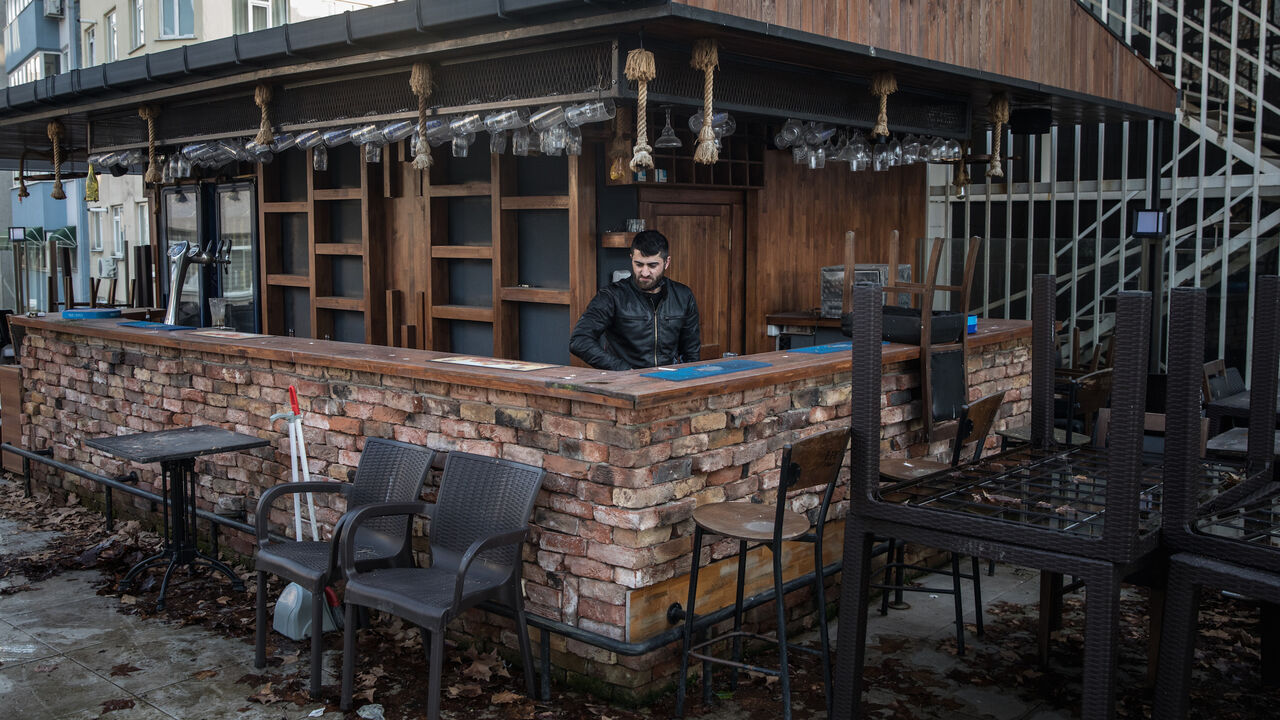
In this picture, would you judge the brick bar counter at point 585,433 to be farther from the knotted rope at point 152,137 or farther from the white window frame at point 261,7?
the white window frame at point 261,7

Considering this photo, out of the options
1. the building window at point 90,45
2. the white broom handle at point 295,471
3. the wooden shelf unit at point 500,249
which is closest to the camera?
the white broom handle at point 295,471

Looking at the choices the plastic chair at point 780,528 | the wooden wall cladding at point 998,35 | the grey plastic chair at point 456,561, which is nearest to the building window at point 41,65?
the wooden wall cladding at point 998,35

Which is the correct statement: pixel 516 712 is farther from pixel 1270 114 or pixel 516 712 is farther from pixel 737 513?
pixel 1270 114

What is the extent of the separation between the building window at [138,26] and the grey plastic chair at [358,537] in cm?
2031

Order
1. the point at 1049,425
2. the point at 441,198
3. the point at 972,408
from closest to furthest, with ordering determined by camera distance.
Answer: the point at 1049,425 < the point at 972,408 < the point at 441,198

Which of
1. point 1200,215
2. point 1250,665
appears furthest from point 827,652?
point 1200,215

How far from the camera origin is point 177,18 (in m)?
21.3

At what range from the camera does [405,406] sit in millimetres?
5473

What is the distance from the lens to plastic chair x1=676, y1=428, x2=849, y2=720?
4.12 meters

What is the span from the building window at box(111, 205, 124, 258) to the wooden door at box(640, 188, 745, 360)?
→ 64.8 feet

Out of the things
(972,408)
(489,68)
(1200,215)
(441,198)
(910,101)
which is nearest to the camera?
(972,408)

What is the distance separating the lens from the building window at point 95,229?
2602 cm

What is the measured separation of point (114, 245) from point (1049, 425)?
81.3 ft

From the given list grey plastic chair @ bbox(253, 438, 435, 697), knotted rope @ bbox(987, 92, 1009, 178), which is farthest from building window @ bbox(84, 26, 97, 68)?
grey plastic chair @ bbox(253, 438, 435, 697)
